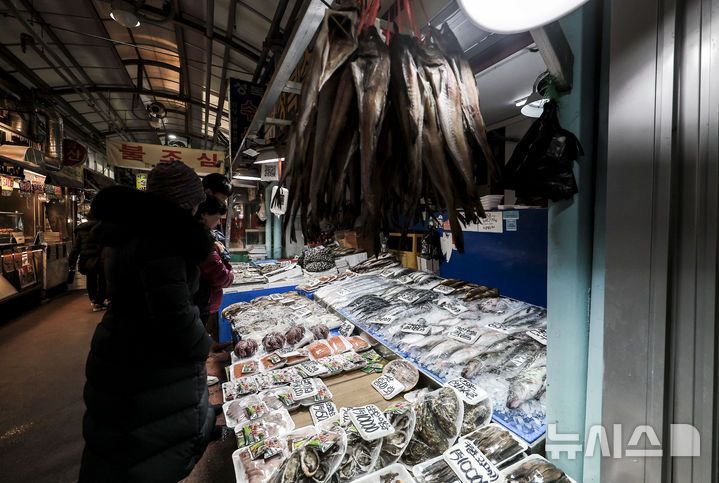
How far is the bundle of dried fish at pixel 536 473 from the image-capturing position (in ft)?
4.08

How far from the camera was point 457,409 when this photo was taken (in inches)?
59.8

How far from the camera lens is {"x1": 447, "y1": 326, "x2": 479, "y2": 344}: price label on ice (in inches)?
88.7

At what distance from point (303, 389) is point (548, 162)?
→ 1917 mm

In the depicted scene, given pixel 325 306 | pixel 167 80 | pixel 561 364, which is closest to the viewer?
pixel 561 364

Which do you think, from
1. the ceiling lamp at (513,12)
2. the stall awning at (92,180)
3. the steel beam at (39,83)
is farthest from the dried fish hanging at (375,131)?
the stall awning at (92,180)

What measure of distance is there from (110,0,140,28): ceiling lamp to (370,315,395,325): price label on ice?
6092mm

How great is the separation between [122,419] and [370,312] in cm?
212

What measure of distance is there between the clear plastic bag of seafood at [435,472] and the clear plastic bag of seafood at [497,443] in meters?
0.19

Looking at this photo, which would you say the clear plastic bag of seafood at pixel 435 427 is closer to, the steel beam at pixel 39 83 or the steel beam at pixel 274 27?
the steel beam at pixel 274 27

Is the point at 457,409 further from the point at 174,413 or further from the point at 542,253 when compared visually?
the point at 542,253

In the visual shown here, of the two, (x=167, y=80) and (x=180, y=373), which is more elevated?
(x=167, y=80)

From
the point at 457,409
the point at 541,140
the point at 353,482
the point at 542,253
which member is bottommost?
the point at 353,482

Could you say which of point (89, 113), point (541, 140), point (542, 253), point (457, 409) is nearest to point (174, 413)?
point (457, 409)

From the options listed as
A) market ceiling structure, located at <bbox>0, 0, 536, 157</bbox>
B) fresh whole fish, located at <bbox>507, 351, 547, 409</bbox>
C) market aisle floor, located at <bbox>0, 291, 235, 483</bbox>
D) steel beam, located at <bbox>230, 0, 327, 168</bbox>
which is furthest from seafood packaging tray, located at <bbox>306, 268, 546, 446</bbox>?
steel beam, located at <bbox>230, 0, 327, 168</bbox>
